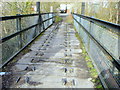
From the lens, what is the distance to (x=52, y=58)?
11.6ft

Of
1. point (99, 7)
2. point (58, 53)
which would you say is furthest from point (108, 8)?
point (58, 53)

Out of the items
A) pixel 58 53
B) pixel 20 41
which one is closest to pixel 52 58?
pixel 58 53

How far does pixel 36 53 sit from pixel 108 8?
7.01 m

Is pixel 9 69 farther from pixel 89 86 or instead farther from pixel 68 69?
pixel 89 86

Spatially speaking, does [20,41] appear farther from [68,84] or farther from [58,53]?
[68,84]

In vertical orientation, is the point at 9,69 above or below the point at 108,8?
below

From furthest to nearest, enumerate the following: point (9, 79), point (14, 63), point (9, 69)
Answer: point (14, 63) → point (9, 69) → point (9, 79)

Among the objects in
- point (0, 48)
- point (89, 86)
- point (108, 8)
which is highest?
point (108, 8)

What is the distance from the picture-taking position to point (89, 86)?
2.24 metres

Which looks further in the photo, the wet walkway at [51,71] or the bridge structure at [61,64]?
the wet walkway at [51,71]

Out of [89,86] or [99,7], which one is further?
[99,7]

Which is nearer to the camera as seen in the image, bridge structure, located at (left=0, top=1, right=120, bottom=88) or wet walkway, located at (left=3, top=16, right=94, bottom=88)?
bridge structure, located at (left=0, top=1, right=120, bottom=88)

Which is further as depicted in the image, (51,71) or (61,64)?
(61,64)

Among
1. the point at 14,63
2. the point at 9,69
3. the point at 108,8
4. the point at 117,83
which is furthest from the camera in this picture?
the point at 108,8
